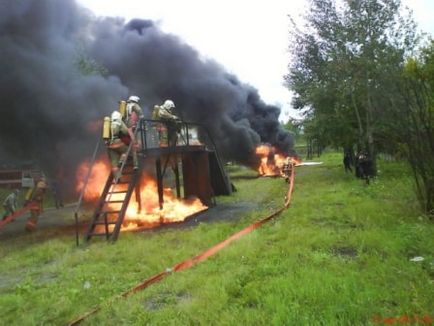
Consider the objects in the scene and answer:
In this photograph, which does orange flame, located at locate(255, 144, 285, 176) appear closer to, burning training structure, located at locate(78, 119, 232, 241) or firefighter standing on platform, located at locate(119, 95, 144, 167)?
burning training structure, located at locate(78, 119, 232, 241)

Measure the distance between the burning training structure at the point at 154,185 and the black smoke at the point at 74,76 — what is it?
81.9 inches

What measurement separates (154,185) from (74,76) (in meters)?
4.49

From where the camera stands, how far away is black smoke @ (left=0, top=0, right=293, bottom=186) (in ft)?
44.2

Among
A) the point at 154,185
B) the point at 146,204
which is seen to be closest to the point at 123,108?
the point at 146,204

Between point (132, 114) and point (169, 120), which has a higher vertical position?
point (132, 114)

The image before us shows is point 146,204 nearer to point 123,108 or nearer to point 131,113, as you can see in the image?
point 131,113

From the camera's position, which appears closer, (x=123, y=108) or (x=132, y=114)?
(x=123, y=108)

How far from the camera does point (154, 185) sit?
50.8 feet

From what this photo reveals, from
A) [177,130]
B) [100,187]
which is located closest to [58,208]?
[100,187]

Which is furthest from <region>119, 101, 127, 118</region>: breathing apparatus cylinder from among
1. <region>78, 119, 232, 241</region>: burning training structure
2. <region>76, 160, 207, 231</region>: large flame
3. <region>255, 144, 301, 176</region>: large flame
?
<region>255, 144, 301, 176</region>: large flame

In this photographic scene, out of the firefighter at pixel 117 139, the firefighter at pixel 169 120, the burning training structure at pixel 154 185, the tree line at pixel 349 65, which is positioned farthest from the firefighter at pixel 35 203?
the tree line at pixel 349 65

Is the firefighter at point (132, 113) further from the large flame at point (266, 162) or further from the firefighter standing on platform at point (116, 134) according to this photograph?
the large flame at point (266, 162)

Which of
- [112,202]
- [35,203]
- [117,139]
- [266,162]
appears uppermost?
[117,139]

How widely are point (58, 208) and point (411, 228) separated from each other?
1325 cm
